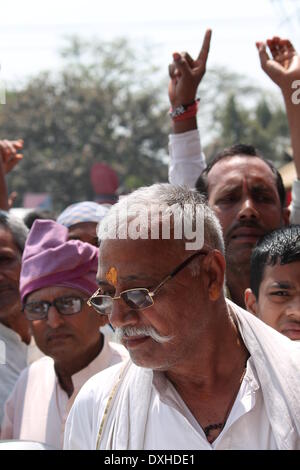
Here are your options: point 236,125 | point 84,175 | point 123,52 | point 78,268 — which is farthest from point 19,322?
point 236,125

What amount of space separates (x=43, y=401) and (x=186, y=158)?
52.3 inches

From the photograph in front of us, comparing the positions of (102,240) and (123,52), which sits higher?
(123,52)

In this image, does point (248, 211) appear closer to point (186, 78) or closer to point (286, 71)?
point (286, 71)

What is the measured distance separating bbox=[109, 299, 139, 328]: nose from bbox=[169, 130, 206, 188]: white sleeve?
5.19ft

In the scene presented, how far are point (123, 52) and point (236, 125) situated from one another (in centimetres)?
678

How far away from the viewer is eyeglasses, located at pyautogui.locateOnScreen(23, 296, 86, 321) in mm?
2635

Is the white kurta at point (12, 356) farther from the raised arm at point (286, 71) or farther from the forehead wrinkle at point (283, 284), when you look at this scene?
the raised arm at point (286, 71)

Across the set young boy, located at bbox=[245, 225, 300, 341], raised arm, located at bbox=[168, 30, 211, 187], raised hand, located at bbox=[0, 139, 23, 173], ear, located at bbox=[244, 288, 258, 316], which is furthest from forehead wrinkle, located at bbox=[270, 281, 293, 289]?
raised hand, located at bbox=[0, 139, 23, 173]

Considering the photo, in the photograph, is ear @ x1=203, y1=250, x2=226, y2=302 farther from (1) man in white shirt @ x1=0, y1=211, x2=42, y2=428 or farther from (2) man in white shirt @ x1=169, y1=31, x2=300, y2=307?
(1) man in white shirt @ x1=0, y1=211, x2=42, y2=428

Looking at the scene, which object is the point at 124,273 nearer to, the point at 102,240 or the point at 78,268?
the point at 102,240

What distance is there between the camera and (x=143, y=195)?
1.88 metres

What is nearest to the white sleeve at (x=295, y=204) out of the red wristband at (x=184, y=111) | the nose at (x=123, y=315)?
the red wristband at (x=184, y=111)

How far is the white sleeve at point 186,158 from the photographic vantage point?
3.29 meters

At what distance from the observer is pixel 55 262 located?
105 inches
